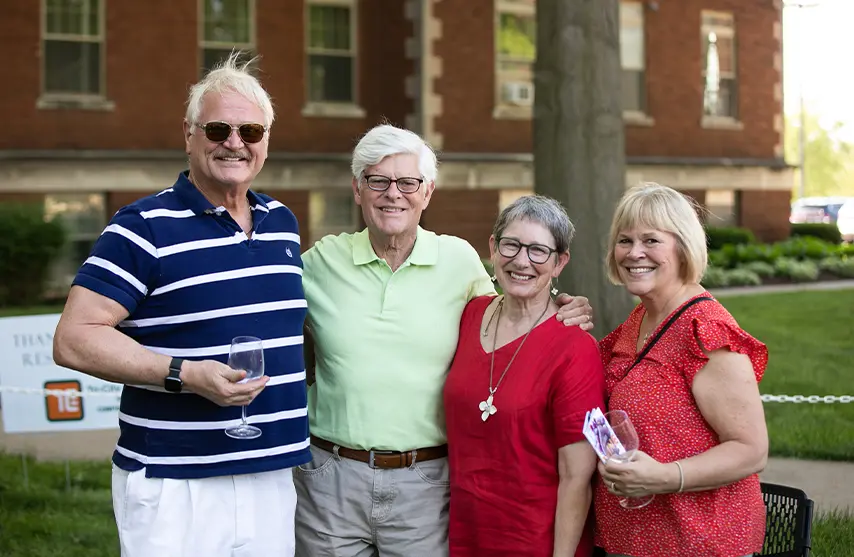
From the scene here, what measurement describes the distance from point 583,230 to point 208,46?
13201mm

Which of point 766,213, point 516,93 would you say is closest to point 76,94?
point 516,93

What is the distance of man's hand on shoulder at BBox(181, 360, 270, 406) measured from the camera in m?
2.96

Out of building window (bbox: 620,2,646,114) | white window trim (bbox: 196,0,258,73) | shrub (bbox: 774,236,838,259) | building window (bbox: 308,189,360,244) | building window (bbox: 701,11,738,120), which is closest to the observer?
white window trim (bbox: 196,0,258,73)

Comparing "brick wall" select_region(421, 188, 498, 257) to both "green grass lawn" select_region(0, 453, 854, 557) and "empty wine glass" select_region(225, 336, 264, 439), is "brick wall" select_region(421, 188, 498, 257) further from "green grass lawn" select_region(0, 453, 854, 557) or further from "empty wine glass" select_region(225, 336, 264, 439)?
"empty wine glass" select_region(225, 336, 264, 439)

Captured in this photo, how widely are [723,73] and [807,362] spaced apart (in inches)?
545

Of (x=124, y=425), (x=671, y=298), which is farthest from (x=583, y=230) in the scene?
(x=124, y=425)

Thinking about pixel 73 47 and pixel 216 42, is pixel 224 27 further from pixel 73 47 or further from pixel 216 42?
pixel 73 47

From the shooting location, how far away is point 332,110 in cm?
1905

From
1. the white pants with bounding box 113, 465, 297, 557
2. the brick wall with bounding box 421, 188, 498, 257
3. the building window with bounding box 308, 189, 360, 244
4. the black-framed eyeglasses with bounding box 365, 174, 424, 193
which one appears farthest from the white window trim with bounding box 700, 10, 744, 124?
the white pants with bounding box 113, 465, 297, 557

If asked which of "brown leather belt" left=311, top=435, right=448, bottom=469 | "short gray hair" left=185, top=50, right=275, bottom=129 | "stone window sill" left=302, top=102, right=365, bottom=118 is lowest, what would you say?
"brown leather belt" left=311, top=435, right=448, bottom=469

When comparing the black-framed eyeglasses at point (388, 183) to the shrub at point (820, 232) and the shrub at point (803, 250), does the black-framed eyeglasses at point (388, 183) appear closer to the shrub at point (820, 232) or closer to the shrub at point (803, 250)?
the shrub at point (803, 250)

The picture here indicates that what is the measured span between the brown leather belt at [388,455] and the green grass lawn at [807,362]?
484 cm

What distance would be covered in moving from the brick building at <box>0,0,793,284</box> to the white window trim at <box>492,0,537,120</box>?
4 cm

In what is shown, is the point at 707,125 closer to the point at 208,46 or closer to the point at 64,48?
the point at 208,46
